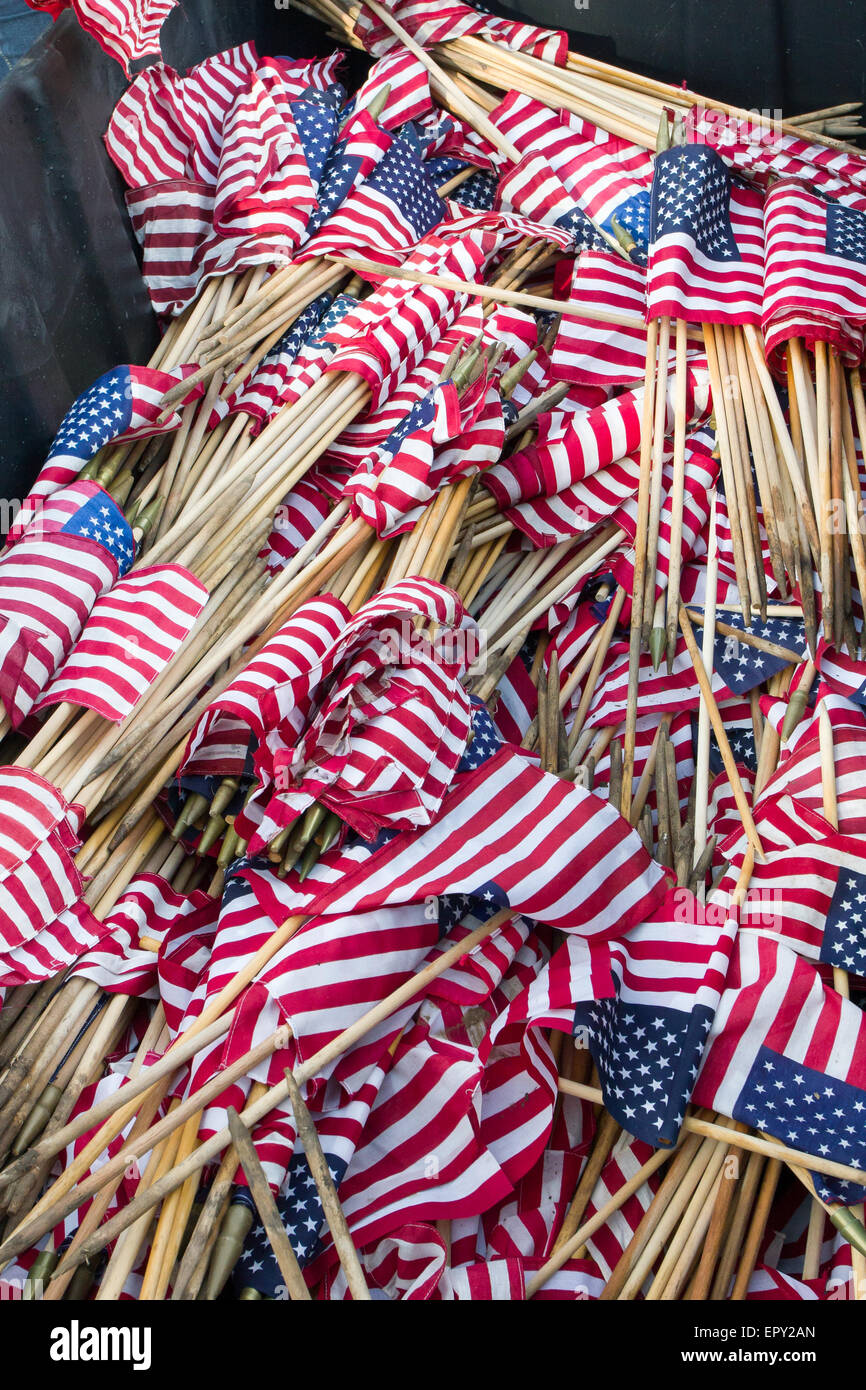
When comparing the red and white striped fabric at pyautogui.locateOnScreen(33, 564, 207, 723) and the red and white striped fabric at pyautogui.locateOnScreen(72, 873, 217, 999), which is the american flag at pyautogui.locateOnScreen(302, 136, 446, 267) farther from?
the red and white striped fabric at pyautogui.locateOnScreen(72, 873, 217, 999)

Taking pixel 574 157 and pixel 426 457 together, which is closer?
pixel 426 457

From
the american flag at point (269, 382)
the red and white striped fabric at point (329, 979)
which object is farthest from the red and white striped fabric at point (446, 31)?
the red and white striped fabric at point (329, 979)

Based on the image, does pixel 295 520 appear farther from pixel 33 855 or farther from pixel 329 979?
pixel 329 979

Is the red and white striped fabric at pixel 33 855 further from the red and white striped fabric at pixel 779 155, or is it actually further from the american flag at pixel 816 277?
the red and white striped fabric at pixel 779 155

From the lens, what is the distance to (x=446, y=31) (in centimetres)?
387

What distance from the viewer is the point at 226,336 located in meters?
2.94

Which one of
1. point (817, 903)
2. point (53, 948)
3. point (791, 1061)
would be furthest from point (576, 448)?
point (53, 948)

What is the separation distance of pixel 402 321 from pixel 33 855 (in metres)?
1.68

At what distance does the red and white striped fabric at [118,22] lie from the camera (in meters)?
2.83

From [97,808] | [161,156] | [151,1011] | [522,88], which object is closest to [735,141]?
[522,88]

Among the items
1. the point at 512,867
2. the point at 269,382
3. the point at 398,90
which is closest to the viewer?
the point at 512,867

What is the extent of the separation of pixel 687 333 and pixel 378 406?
2.83 ft

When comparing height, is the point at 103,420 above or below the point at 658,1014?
above

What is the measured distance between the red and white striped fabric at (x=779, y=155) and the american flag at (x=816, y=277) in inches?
10.9
